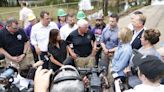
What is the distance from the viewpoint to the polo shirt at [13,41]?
7016 mm

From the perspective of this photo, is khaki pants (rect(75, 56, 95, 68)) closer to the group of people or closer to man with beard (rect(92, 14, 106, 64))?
the group of people

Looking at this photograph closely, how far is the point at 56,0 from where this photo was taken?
32656mm

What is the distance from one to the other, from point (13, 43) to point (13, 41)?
5cm

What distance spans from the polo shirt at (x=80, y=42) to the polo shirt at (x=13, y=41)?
37.3 inches

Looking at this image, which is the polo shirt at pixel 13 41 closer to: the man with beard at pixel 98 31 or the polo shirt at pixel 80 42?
the polo shirt at pixel 80 42

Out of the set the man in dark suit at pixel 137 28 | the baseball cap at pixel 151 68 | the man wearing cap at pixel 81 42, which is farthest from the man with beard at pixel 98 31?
the baseball cap at pixel 151 68

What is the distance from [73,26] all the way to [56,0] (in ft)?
82.9

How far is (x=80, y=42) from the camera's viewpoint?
6793 millimetres

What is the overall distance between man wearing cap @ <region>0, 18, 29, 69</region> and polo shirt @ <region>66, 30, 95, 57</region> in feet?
3.15

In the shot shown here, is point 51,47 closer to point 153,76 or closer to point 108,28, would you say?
point 108,28

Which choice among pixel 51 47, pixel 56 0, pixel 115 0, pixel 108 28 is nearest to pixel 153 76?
pixel 51 47

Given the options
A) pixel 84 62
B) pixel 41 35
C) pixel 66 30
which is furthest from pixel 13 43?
pixel 84 62

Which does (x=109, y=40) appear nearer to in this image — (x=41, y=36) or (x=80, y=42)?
(x=80, y=42)

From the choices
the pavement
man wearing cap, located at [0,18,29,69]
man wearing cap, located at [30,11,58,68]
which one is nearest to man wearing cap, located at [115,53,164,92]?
man wearing cap, located at [0,18,29,69]
